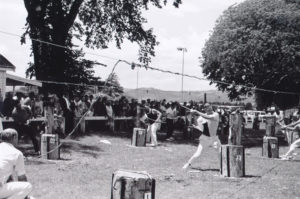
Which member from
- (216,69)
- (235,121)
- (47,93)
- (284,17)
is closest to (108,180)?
(235,121)

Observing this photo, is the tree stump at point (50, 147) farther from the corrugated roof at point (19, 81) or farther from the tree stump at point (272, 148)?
the corrugated roof at point (19, 81)

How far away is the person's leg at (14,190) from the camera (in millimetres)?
6614

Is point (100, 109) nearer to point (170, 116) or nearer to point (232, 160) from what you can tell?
point (170, 116)

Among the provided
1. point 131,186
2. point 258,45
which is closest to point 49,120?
point 131,186

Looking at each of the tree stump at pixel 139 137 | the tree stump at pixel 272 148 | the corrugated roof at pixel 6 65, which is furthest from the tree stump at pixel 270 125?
the corrugated roof at pixel 6 65

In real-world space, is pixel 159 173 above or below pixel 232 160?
below

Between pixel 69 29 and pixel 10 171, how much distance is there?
21.5 metres

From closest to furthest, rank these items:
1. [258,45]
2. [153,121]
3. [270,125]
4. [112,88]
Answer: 1. [270,125]
2. [153,121]
3. [112,88]
4. [258,45]

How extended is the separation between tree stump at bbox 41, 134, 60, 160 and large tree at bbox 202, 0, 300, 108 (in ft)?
80.2

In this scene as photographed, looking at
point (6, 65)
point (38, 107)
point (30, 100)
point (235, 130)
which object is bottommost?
point (235, 130)

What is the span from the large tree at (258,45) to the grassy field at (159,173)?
69.2 feet

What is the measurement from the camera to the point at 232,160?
488 inches

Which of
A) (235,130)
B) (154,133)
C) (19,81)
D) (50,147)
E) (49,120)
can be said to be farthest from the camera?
(19,81)

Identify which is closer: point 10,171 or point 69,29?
point 10,171
